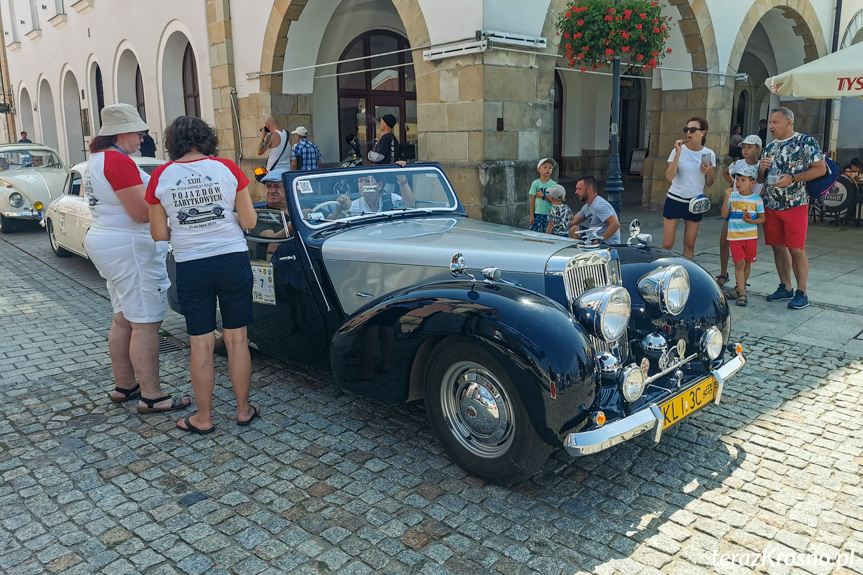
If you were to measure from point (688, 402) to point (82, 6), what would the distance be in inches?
807

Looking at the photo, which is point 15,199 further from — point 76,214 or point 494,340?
point 494,340

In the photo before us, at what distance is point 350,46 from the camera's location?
13.2m

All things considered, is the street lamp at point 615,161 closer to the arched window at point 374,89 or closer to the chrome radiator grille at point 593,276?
the chrome radiator grille at point 593,276

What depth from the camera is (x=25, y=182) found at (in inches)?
451

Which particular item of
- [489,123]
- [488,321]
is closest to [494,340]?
[488,321]

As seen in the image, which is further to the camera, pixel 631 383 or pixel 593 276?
pixel 593 276

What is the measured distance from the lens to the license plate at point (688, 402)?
9.59 ft

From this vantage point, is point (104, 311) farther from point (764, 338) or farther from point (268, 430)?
point (764, 338)

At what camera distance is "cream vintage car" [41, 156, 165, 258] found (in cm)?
785

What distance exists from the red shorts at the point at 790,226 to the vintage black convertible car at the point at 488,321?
8.83 ft

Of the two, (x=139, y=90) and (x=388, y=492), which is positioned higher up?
(x=139, y=90)

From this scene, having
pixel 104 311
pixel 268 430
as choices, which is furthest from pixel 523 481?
pixel 104 311

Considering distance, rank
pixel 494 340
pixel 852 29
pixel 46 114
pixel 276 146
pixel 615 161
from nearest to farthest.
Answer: pixel 494 340 < pixel 615 161 < pixel 276 146 < pixel 852 29 < pixel 46 114

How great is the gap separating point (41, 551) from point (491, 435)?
193 centimetres
